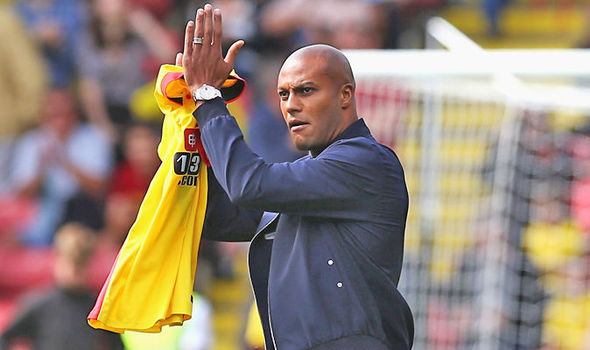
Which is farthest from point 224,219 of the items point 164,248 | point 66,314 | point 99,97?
point 99,97

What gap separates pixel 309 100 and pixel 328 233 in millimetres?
385

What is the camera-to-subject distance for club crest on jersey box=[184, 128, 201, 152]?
142 inches

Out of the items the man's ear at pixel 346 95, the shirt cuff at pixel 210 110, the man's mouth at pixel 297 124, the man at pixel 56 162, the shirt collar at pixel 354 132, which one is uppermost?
the man's ear at pixel 346 95

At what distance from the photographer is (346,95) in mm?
3564

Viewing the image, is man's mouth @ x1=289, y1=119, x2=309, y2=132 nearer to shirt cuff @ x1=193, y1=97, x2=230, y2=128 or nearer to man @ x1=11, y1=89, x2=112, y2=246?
shirt cuff @ x1=193, y1=97, x2=230, y2=128

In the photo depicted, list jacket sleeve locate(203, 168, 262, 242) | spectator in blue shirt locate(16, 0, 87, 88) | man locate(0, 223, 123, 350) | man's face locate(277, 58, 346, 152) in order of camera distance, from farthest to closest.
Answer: spectator in blue shirt locate(16, 0, 87, 88) → man locate(0, 223, 123, 350) → jacket sleeve locate(203, 168, 262, 242) → man's face locate(277, 58, 346, 152)

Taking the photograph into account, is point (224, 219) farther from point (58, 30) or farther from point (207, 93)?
point (58, 30)

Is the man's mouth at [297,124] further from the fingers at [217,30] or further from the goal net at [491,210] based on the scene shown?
the goal net at [491,210]

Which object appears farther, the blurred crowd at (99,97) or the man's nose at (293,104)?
the blurred crowd at (99,97)

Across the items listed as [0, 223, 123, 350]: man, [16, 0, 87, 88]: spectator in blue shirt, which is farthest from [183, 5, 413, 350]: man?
[16, 0, 87, 88]: spectator in blue shirt

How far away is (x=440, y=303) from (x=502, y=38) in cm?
345

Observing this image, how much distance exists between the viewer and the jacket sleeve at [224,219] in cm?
385

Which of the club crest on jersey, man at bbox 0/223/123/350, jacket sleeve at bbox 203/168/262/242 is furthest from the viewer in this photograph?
man at bbox 0/223/123/350

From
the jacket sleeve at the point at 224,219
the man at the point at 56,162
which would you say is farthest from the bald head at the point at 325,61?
the man at the point at 56,162
